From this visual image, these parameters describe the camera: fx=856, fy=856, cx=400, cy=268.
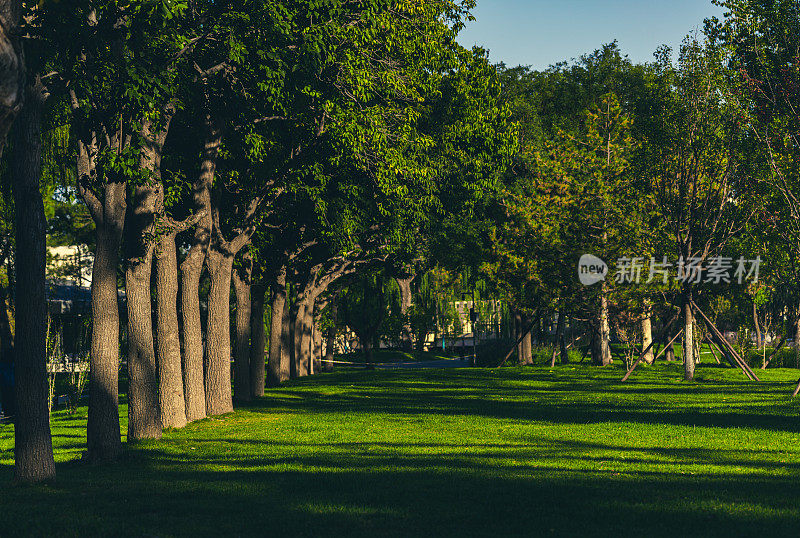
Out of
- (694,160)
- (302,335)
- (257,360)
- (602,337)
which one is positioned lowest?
(602,337)

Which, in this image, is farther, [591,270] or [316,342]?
[316,342]

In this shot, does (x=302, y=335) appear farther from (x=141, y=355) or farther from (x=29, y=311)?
(x=29, y=311)

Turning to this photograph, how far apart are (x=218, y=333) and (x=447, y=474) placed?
38.8 ft

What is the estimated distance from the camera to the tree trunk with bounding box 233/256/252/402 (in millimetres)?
26188

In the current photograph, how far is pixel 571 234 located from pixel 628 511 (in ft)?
89.8

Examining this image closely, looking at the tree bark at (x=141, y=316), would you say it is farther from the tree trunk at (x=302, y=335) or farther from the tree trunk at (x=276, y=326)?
the tree trunk at (x=302, y=335)

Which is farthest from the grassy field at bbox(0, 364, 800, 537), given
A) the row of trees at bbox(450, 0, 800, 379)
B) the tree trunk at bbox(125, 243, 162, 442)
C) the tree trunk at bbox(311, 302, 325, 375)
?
the tree trunk at bbox(311, 302, 325, 375)

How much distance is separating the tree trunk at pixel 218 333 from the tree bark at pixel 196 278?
1.20m

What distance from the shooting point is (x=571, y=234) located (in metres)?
35.8

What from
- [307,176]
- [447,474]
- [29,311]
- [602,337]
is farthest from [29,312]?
[602,337]

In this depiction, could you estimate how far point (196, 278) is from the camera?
2048 cm

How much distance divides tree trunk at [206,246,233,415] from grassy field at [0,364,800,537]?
835 mm

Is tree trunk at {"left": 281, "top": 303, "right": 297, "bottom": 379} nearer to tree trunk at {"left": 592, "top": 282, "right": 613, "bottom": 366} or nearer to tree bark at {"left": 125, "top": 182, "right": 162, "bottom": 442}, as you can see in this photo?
tree trunk at {"left": 592, "top": 282, "right": 613, "bottom": 366}

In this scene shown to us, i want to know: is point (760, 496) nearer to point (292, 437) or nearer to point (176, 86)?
point (292, 437)
